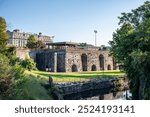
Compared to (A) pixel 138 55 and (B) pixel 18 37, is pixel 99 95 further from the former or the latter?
(B) pixel 18 37

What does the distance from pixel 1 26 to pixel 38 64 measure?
942 inches

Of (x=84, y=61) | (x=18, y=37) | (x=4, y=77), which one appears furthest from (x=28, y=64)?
(x=18, y=37)

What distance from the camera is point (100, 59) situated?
95.1m

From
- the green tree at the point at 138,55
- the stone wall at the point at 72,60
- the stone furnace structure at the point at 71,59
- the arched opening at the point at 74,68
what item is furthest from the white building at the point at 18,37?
the green tree at the point at 138,55

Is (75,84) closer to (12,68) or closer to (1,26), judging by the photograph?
(1,26)

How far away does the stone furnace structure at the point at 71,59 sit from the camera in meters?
80.5

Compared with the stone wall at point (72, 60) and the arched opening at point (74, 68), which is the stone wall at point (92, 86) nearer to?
→ the stone wall at point (72, 60)

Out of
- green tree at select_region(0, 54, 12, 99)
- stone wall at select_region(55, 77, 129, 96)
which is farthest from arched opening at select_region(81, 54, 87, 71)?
green tree at select_region(0, 54, 12, 99)

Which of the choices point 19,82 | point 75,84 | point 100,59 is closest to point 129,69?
point 19,82

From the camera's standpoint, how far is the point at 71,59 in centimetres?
8419

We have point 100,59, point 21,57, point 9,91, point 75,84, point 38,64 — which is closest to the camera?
point 9,91

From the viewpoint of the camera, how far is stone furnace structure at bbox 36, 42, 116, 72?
80.5 meters

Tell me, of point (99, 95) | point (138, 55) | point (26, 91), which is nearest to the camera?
point (138, 55)

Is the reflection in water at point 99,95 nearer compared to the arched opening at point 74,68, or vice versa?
the reflection in water at point 99,95
